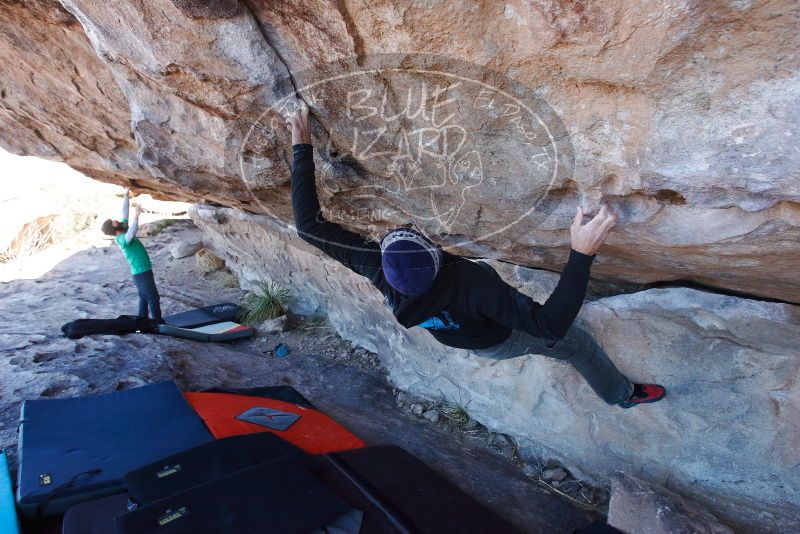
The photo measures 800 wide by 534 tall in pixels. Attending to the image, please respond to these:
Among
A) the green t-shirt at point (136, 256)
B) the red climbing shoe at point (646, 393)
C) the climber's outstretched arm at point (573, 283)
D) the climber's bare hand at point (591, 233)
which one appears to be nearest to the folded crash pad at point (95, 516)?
the climber's outstretched arm at point (573, 283)

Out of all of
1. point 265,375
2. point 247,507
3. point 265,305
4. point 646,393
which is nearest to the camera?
point 247,507

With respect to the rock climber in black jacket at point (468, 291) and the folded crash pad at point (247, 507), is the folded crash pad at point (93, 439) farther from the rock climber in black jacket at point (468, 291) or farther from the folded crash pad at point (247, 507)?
the rock climber in black jacket at point (468, 291)

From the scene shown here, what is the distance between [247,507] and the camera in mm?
2252

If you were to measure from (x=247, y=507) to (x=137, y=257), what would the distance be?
379 centimetres

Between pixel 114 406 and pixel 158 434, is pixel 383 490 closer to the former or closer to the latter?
pixel 158 434

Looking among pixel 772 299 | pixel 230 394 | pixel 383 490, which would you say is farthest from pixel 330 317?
pixel 772 299

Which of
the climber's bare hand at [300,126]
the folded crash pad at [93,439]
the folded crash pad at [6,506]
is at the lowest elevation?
the folded crash pad at [6,506]

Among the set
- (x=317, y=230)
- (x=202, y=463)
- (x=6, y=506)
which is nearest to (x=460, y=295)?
(x=317, y=230)

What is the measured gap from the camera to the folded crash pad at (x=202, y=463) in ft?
7.88

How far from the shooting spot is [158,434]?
3002mm

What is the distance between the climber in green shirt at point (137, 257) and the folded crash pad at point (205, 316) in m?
0.18

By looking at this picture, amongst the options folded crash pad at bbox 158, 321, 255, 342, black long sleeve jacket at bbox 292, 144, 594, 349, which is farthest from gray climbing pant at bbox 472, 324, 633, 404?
folded crash pad at bbox 158, 321, 255, 342

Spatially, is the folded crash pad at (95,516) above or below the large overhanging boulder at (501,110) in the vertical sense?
below

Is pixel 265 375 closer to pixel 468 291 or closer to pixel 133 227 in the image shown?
pixel 133 227
